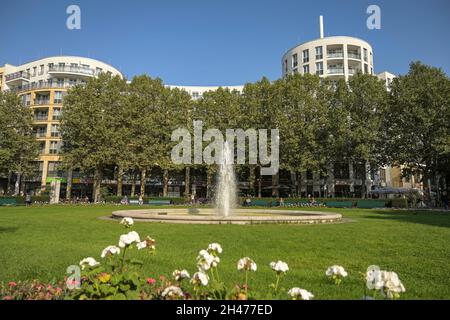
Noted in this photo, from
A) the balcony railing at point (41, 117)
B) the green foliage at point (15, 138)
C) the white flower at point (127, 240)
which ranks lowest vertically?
the white flower at point (127, 240)

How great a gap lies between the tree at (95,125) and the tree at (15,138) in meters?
7.69

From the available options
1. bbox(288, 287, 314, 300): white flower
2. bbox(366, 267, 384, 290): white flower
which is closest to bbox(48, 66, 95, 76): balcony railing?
bbox(288, 287, 314, 300): white flower

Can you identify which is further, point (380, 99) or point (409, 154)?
point (380, 99)

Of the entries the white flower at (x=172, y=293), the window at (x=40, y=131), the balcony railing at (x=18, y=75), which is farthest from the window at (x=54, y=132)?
the white flower at (x=172, y=293)

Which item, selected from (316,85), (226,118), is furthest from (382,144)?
(226,118)

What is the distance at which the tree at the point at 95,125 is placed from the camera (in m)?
44.3

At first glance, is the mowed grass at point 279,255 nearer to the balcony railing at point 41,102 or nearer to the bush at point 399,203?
the bush at point 399,203

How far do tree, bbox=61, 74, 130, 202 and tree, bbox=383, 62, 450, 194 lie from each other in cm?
3295

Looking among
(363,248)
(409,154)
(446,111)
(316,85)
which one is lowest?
(363,248)

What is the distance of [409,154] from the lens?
39.3m

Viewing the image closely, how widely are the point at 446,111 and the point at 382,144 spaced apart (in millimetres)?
7673

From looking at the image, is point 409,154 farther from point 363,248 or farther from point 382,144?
point 363,248

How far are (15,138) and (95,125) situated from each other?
44.2 ft

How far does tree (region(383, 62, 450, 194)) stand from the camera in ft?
123
